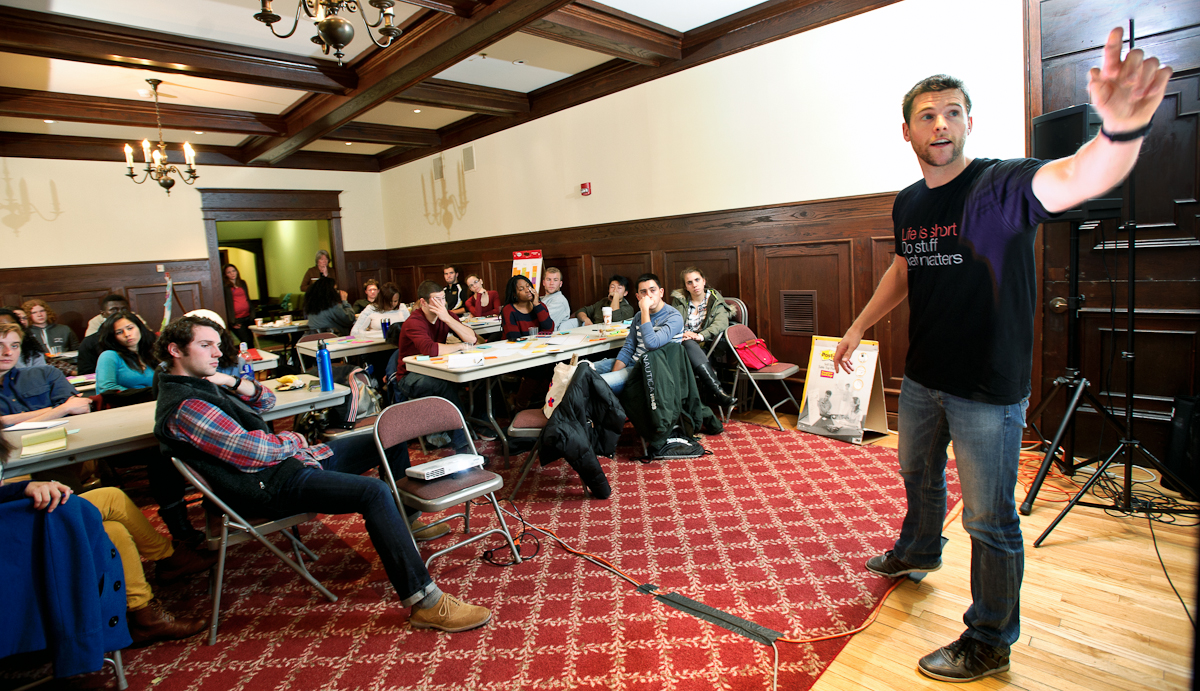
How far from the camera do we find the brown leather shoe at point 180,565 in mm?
2869

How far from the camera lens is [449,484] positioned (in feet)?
9.07

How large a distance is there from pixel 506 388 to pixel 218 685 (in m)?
4.10

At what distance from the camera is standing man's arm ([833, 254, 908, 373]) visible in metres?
2.27

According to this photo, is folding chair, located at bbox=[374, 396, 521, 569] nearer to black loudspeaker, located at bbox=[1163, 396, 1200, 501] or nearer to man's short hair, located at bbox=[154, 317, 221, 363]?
man's short hair, located at bbox=[154, 317, 221, 363]

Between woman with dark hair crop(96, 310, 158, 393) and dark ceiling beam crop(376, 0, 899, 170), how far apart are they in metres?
4.84

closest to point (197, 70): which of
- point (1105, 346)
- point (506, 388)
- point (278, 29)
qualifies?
point (278, 29)

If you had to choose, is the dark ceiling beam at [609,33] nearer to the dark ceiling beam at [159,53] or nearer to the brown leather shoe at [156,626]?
the dark ceiling beam at [159,53]

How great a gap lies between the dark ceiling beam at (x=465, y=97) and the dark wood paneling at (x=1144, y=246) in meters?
5.29

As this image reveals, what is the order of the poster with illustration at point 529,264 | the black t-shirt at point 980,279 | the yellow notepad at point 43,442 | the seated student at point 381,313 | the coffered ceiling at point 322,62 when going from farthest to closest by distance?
the poster with illustration at point 529,264 < the seated student at point 381,313 < the coffered ceiling at point 322,62 < the yellow notepad at point 43,442 < the black t-shirt at point 980,279

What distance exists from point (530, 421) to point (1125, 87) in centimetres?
318

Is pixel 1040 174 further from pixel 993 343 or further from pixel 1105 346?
pixel 1105 346

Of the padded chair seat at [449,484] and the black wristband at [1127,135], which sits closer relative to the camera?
the black wristband at [1127,135]

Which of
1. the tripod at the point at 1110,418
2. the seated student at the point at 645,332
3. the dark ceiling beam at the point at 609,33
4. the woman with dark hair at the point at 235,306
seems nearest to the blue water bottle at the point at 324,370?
the seated student at the point at 645,332

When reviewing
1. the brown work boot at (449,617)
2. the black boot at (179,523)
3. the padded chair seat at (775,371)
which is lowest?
the brown work boot at (449,617)
